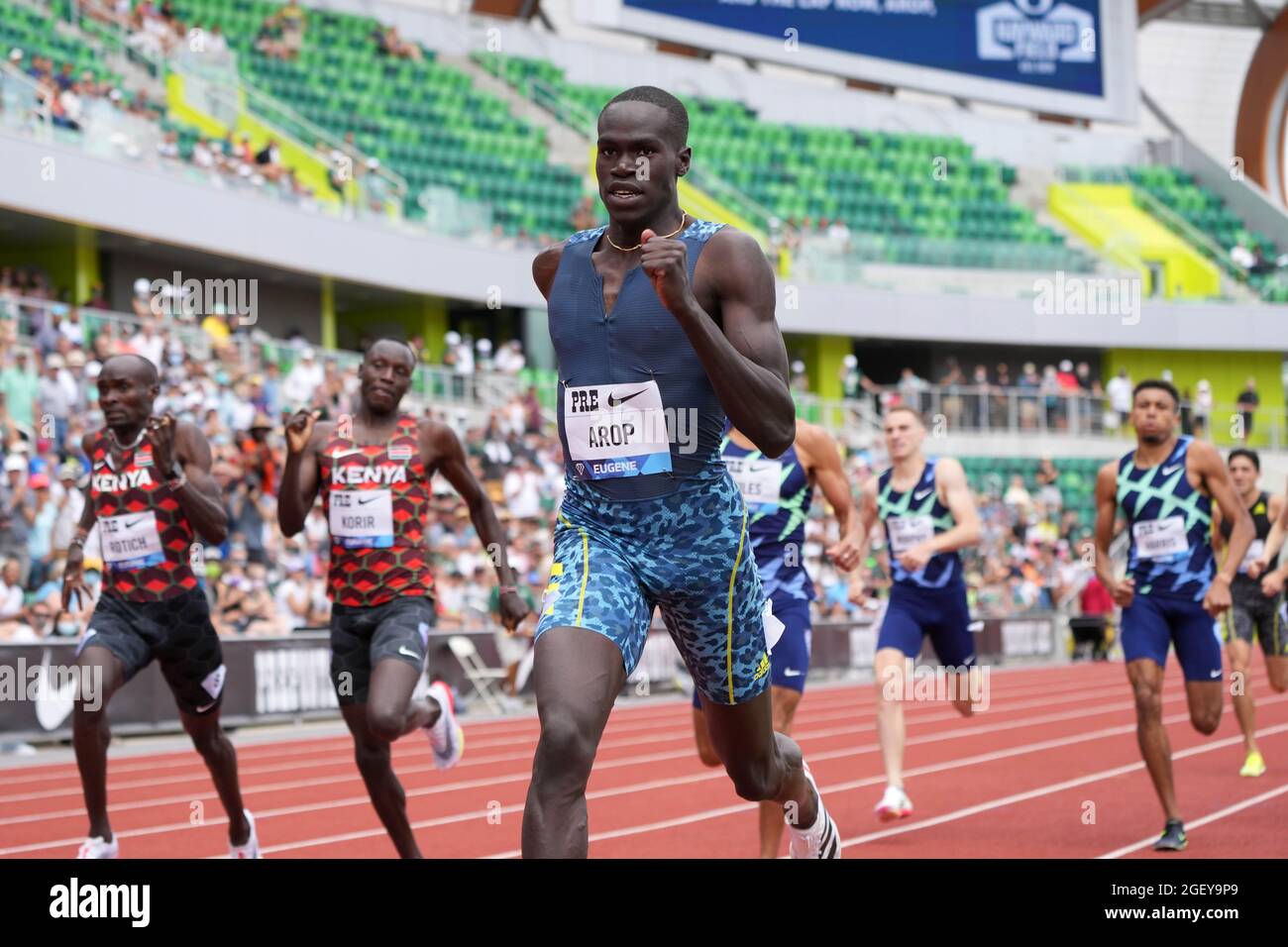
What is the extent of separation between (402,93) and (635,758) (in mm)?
23675

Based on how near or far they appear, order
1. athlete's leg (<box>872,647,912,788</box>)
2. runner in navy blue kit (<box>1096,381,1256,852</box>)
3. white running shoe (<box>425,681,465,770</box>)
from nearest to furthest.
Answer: white running shoe (<box>425,681,465,770</box>), runner in navy blue kit (<box>1096,381,1256,852</box>), athlete's leg (<box>872,647,912,788</box>)

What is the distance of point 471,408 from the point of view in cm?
2464

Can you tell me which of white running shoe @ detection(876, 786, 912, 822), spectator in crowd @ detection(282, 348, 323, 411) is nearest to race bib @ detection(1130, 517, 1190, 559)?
white running shoe @ detection(876, 786, 912, 822)

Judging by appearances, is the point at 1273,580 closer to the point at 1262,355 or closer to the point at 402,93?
the point at 402,93

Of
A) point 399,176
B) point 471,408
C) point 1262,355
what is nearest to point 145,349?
point 471,408

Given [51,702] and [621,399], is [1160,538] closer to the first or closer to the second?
[621,399]

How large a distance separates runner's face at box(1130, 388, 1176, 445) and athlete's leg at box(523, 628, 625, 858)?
4.93m

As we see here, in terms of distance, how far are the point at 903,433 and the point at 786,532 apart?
1.84 m

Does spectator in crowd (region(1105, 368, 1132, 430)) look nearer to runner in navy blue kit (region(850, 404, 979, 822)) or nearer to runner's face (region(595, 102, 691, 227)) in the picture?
runner in navy blue kit (region(850, 404, 979, 822))

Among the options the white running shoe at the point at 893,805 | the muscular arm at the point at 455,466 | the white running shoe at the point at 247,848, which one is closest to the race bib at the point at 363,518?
the muscular arm at the point at 455,466

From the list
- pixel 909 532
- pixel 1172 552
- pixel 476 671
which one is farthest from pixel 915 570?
pixel 476 671

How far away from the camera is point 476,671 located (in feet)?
59.7

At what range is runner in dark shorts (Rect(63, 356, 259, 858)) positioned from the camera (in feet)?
24.8

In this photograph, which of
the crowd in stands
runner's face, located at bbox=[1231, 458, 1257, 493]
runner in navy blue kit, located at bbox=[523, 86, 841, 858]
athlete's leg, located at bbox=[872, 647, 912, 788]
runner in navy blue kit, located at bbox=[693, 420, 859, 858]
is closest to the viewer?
runner in navy blue kit, located at bbox=[523, 86, 841, 858]
